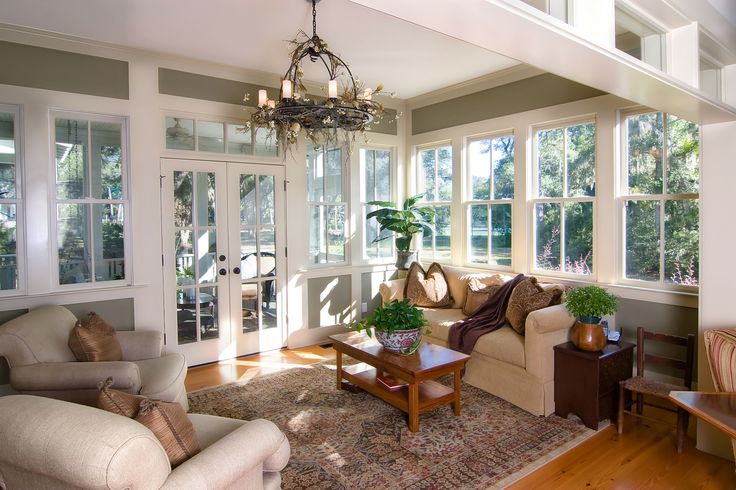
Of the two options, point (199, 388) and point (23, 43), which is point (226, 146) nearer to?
point (23, 43)

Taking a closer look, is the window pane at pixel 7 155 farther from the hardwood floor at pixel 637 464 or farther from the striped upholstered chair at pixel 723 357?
the striped upholstered chair at pixel 723 357

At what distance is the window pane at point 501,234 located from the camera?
4.94m

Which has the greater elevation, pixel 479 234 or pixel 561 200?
pixel 561 200

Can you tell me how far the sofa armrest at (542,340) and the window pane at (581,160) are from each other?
1421mm

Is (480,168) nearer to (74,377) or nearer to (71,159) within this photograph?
(71,159)

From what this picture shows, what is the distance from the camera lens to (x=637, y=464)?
2721 millimetres

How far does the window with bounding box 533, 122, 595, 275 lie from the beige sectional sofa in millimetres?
1021

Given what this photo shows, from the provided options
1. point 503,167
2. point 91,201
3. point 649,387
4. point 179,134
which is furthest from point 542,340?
point 91,201

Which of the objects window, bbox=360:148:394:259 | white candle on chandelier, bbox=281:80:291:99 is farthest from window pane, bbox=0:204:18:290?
window, bbox=360:148:394:259

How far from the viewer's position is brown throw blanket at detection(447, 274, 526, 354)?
12.8ft

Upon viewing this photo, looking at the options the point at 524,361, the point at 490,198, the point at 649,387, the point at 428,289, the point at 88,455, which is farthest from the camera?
the point at 490,198

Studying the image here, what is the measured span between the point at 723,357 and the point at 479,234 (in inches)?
120

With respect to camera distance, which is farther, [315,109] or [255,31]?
[255,31]

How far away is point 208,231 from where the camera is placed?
15.3 feet
